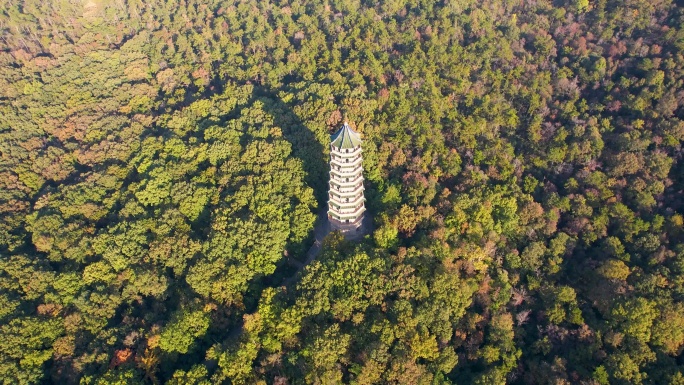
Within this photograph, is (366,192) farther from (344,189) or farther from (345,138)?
(345,138)

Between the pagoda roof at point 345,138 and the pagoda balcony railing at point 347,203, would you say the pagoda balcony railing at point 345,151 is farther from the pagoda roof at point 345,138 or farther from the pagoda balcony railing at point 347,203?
the pagoda balcony railing at point 347,203

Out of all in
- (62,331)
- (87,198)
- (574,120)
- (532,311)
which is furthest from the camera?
(574,120)

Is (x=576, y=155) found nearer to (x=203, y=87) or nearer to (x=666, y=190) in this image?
(x=666, y=190)

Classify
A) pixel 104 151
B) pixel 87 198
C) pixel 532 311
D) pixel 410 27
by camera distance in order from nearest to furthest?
pixel 532 311 → pixel 87 198 → pixel 104 151 → pixel 410 27

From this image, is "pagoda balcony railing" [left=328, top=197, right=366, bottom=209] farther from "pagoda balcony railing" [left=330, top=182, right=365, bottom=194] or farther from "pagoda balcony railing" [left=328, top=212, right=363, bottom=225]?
"pagoda balcony railing" [left=328, top=212, right=363, bottom=225]

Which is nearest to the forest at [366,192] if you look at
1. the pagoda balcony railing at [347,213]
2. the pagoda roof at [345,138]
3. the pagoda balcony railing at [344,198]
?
the pagoda balcony railing at [347,213]

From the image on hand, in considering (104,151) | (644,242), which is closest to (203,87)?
(104,151)

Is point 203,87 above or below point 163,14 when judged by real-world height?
below
